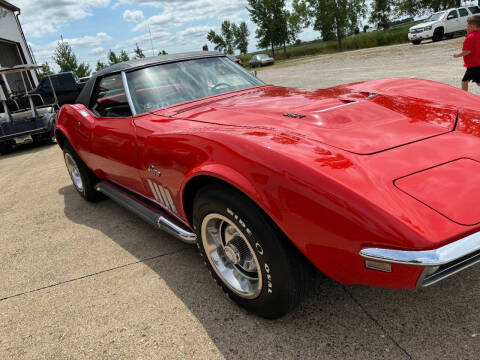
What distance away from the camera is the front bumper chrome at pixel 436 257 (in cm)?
123

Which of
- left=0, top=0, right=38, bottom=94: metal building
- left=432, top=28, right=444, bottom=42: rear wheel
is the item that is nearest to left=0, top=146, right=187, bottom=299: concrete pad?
left=0, top=0, right=38, bottom=94: metal building

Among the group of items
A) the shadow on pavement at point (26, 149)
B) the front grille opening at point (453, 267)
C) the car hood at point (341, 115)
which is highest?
the car hood at point (341, 115)

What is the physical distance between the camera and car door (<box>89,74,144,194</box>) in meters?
2.66

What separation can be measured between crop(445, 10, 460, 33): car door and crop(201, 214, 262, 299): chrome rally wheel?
23110 millimetres

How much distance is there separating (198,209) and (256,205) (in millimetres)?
444

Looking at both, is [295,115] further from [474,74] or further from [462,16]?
[462,16]

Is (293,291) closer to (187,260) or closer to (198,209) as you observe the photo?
(198,209)

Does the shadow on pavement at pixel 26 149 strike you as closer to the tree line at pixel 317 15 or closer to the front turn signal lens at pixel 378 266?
the front turn signal lens at pixel 378 266

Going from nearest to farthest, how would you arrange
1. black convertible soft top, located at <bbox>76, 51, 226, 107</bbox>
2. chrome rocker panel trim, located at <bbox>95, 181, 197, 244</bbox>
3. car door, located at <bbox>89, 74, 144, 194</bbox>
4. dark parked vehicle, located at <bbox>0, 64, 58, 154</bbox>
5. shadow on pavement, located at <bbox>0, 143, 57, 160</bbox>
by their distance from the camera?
chrome rocker panel trim, located at <bbox>95, 181, 197, 244</bbox>, car door, located at <bbox>89, 74, 144, 194</bbox>, black convertible soft top, located at <bbox>76, 51, 226, 107</bbox>, dark parked vehicle, located at <bbox>0, 64, 58, 154</bbox>, shadow on pavement, located at <bbox>0, 143, 57, 160</bbox>

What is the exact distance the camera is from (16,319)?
2.30 metres

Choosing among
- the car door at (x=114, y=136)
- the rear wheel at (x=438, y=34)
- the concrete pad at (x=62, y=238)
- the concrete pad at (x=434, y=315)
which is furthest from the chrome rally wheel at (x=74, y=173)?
the rear wheel at (x=438, y=34)

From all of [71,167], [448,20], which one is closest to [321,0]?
[448,20]

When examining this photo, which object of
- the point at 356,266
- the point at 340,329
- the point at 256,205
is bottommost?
the point at 340,329

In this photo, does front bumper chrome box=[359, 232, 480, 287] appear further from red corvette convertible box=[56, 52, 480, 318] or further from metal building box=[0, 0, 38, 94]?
metal building box=[0, 0, 38, 94]
